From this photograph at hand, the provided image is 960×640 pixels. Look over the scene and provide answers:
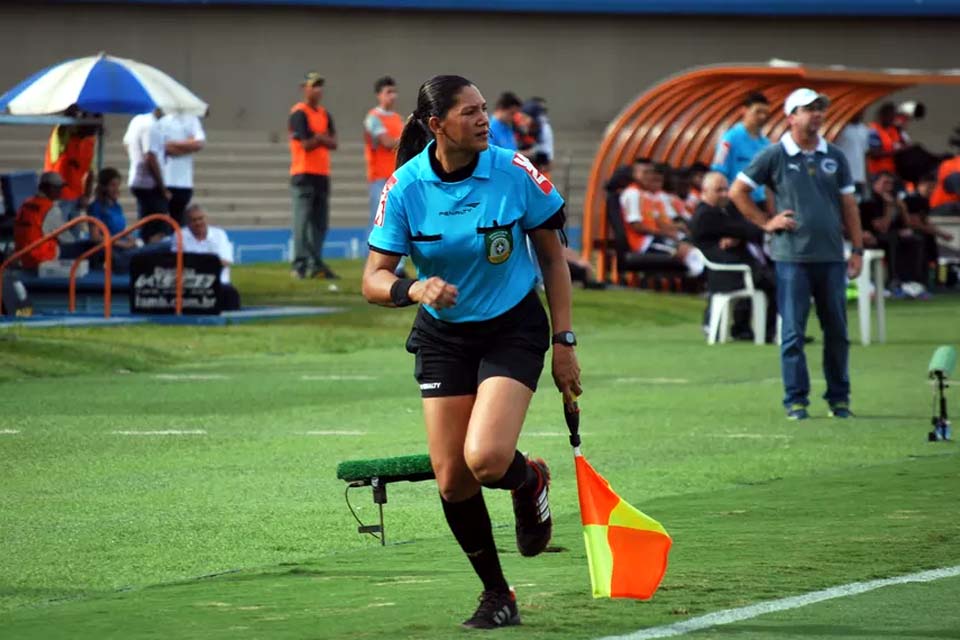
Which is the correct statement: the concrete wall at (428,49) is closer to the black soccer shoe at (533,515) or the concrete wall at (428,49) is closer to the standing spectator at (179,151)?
the standing spectator at (179,151)

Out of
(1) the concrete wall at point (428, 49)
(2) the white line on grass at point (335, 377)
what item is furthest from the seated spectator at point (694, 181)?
(2) the white line on grass at point (335, 377)

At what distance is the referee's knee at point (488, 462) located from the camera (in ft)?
23.6

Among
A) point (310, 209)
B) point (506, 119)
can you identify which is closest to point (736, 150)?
point (506, 119)

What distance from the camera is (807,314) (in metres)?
14.8

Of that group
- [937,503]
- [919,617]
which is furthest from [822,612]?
[937,503]

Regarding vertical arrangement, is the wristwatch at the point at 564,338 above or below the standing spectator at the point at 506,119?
above

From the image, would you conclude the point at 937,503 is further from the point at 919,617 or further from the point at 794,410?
the point at 794,410

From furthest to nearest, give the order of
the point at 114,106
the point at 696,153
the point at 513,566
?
the point at 696,153 → the point at 114,106 → the point at 513,566

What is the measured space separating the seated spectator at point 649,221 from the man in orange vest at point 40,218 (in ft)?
24.4

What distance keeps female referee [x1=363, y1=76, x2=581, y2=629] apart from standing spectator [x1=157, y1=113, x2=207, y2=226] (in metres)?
17.4

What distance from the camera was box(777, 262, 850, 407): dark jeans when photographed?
48.2 ft

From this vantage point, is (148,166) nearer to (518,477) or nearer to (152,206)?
(152,206)

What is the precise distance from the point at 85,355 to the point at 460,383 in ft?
38.5

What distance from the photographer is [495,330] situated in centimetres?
747
